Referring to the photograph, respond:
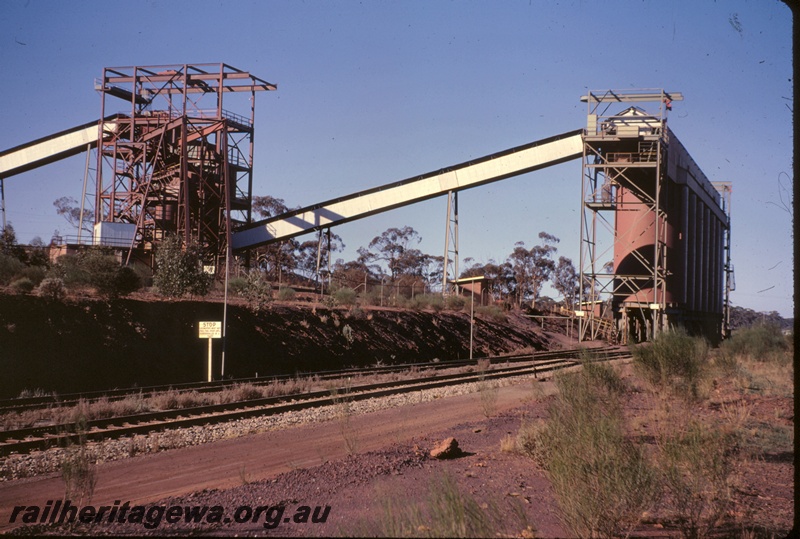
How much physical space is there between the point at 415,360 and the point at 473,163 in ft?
42.9

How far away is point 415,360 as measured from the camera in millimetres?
33219

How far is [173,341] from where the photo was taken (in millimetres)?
23844

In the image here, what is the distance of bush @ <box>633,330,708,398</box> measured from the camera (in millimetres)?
14594

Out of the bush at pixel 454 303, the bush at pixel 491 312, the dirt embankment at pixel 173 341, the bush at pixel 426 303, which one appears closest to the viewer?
the dirt embankment at pixel 173 341

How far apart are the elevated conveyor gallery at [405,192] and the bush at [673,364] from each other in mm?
22628

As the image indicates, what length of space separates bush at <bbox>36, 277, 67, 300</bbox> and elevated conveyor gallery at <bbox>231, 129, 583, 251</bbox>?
1744 centimetres

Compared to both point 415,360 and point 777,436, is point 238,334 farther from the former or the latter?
point 777,436

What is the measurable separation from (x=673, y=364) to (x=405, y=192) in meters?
25.6

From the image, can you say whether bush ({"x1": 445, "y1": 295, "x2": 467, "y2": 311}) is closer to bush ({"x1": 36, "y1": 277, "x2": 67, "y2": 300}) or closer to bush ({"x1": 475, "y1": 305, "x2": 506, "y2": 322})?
bush ({"x1": 475, "y1": 305, "x2": 506, "y2": 322})

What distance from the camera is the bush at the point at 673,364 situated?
47.9 ft

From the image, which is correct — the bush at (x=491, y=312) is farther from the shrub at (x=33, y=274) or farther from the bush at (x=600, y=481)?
the bush at (x=600, y=481)

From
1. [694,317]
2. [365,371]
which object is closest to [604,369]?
[365,371]

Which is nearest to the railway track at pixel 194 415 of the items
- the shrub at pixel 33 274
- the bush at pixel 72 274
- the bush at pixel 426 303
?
the bush at pixel 72 274

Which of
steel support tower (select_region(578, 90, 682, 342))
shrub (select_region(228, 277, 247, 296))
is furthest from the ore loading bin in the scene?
shrub (select_region(228, 277, 247, 296))
